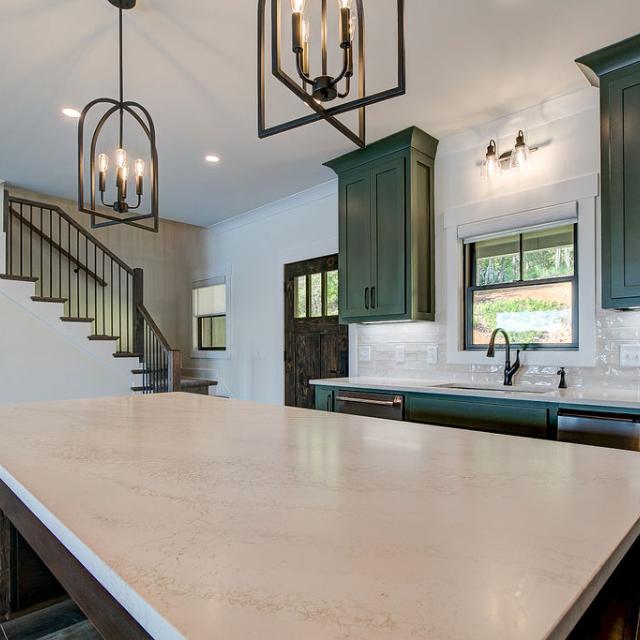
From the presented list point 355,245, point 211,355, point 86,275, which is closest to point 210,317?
point 211,355

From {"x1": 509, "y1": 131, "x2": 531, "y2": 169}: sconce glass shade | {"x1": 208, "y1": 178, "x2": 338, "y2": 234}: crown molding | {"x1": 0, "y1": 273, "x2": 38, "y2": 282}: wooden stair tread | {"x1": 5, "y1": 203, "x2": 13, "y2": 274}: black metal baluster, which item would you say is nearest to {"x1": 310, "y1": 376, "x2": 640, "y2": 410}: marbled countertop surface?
{"x1": 509, "y1": 131, "x2": 531, "y2": 169}: sconce glass shade

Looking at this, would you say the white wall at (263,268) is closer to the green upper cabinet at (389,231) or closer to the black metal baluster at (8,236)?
the green upper cabinet at (389,231)

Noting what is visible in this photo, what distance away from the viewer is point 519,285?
3184mm

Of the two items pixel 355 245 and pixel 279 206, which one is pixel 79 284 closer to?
pixel 279 206

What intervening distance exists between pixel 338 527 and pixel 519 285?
2.92 meters

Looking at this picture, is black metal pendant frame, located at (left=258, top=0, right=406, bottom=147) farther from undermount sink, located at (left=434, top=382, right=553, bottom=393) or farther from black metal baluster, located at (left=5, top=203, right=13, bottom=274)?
black metal baluster, located at (left=5, top=203, right=13, bottom=274)

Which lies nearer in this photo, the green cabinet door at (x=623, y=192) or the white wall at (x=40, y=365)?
the green cabinet door at (x=623, y=192)

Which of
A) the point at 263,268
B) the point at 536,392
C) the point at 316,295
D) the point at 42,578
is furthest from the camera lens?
the point at 263,268

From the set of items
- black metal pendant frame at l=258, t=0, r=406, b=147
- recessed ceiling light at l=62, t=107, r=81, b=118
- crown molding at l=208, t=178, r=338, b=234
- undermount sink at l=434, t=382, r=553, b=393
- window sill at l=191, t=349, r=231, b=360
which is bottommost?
undermount sink at l=434, t=382, r=553, b=393

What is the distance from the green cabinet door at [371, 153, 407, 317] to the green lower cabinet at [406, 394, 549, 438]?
0.79 meters

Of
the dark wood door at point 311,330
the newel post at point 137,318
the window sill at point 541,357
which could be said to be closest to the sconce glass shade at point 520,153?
the window sill at point 541,357

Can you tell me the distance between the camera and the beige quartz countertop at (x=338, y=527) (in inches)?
17.9

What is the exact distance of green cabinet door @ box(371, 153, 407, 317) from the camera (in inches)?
135

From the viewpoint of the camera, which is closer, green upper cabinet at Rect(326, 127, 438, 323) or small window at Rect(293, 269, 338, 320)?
green upper cabinet at Rect(326, 127, 438, 323)
